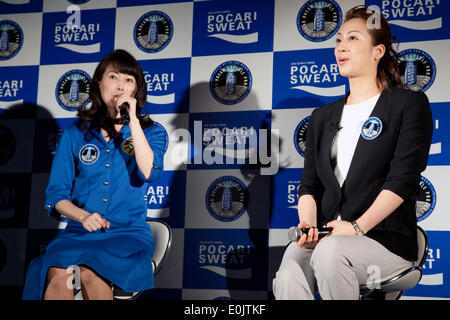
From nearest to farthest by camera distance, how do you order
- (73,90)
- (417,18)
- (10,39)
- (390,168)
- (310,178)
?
(390,168) → (310,178) → (417,18) → (73,90) → (10,39)

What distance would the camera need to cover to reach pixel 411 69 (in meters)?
2.82

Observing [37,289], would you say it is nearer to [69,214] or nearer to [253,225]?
[69,214]

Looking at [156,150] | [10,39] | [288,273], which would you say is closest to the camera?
[288,273]

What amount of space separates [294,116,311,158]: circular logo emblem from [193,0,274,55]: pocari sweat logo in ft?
1.58

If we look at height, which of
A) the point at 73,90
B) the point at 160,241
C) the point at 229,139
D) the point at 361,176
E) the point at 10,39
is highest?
the point at 10,39

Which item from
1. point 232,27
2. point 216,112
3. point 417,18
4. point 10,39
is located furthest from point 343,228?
point 10,39

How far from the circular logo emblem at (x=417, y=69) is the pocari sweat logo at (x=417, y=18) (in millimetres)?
91

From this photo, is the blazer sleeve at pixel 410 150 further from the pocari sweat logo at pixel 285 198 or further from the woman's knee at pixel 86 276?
the woman's knee at pixel 86 276

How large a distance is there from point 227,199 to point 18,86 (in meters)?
1.55

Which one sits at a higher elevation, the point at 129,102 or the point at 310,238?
the point at 129,102

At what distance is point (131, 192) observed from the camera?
8.35 feet

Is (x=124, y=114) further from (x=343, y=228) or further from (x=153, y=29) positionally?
(x=343, y=228)

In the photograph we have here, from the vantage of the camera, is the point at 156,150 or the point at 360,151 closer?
the point at 360,151

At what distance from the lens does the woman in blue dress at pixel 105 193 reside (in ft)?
7.37
